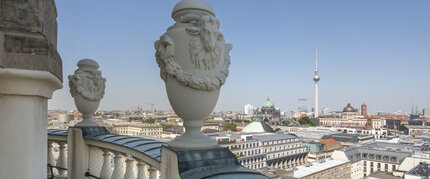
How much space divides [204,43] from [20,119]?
1.46 m

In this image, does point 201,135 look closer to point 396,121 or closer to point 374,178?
point 374,178

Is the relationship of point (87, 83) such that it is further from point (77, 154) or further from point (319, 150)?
point (319, 150)

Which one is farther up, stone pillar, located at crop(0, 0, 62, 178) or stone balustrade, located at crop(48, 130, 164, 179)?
stone pillar, located at crop(0, 0, 62, 178)

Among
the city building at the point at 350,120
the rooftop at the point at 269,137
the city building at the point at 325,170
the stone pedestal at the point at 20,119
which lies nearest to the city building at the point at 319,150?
the rooftop at the point at 269,137

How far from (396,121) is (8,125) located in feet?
506

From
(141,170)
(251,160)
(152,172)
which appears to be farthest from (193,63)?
(251,160)

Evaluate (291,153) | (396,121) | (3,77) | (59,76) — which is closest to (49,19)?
(59,76)

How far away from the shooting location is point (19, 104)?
6.17 feet

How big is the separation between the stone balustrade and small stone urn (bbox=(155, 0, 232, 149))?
750 mm

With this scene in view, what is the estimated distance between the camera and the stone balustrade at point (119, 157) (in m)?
3.46

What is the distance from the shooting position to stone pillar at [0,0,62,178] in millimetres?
1824

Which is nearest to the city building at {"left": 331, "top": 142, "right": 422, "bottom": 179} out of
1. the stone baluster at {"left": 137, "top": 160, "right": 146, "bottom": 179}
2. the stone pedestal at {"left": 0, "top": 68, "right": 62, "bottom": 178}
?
the stone baluster at {"left": 137, "top": 160, "right": 146, "bottom": 179}

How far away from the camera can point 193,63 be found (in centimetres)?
241

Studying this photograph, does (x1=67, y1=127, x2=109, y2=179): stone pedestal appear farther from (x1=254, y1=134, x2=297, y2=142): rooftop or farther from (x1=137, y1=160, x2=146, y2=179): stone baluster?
(x1=254, y1=134, x2=297, y2=142): rooftop
